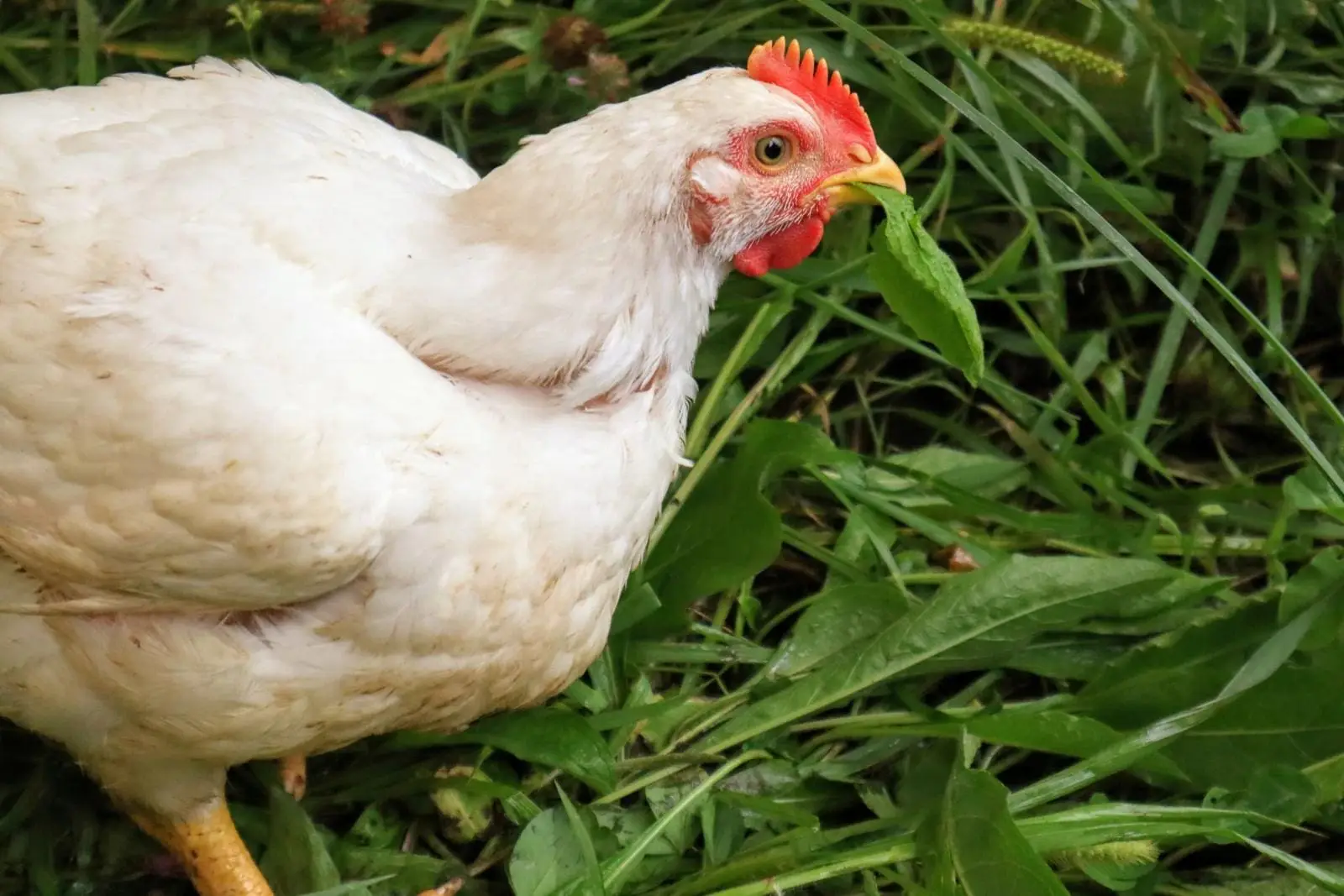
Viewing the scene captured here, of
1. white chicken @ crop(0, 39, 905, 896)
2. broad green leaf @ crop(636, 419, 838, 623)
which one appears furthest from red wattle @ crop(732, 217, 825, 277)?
broad green leaf @ crop(636, 419, 838, 623)

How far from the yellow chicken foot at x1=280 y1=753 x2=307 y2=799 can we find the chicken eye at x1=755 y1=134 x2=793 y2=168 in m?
0.84

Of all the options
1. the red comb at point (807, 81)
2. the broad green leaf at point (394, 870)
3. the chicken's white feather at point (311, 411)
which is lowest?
the broad green leaf at point (394, 870)

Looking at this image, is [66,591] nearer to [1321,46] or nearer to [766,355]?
[766,355]

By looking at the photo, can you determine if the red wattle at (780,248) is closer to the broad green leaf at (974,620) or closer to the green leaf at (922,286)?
the green leaf at (922,286)

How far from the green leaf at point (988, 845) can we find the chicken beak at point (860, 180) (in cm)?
60

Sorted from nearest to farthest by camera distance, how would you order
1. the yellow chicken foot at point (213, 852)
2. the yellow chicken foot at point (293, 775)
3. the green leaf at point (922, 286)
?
the green leaf at point (922, 286)
the yellow chicken foot at point (213, 852)
the yellow chicken foot at point (293, 775)

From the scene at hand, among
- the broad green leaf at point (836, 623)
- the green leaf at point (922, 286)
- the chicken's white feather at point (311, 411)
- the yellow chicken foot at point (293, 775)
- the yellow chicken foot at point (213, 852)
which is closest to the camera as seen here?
the chicken's white feather at point (311, 411)

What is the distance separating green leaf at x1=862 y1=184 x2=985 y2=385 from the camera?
40.6 inches

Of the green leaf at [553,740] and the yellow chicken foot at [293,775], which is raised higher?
the green leaf at [553,740]

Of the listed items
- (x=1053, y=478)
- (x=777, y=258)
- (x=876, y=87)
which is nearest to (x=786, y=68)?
(x=777, y=258)

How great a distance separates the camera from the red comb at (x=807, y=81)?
1089mm

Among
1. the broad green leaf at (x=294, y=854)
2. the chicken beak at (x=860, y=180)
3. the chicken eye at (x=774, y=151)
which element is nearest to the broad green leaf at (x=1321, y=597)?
the chicken beak at (x=860, y=180)

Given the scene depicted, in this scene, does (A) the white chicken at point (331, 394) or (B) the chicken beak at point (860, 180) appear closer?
(A) the white chicken at point (331, 394)

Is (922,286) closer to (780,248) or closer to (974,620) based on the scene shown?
(780,248)
